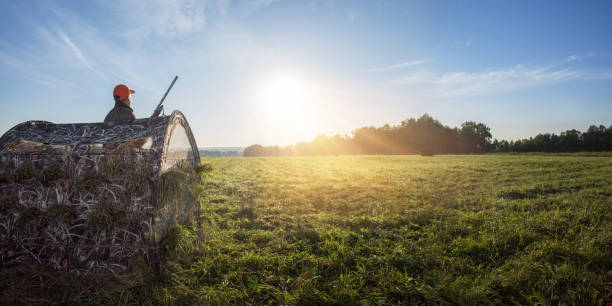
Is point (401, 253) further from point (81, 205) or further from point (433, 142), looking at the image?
point (433, 142)

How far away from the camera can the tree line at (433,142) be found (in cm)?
5344

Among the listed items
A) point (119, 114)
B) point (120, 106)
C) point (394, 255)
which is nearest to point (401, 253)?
point (394, 255)

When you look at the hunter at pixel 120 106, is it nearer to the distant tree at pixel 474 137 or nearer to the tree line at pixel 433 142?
the tree line at pixel 433 142

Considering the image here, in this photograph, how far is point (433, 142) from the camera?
70125mm

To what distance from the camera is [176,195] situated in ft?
13.6

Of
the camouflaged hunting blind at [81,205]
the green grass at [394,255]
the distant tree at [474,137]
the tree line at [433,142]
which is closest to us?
the green grass at [394,255]

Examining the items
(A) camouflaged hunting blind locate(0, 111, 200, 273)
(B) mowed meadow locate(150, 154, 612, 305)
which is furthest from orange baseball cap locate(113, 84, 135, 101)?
(B) mowed meadow locate(150, 154, 612, 305)

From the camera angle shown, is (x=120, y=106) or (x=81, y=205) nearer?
(x=81, y=205)

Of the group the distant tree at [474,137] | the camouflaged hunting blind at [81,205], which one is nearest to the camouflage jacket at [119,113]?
the camouflaged hunting blind at [81,205]

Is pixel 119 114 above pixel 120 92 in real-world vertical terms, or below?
below

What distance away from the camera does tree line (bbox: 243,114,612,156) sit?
175 ft

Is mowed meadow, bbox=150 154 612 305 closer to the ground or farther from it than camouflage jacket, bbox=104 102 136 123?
closer to the ground

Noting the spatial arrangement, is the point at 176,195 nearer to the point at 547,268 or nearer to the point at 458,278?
the point at 458,278

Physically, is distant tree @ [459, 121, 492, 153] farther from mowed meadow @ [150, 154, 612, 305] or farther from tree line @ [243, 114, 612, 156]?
mowed meadow @ [150, 154, 612, 305]
